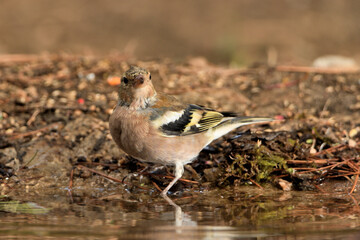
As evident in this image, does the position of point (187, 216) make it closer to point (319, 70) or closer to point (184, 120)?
point (184, 120)

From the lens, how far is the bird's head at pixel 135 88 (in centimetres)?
522

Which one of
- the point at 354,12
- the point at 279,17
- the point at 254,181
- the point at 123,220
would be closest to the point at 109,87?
the point at 254,181

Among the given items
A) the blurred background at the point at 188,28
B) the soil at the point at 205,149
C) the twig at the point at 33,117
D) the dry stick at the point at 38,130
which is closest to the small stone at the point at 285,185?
the soil at the point at 205,149

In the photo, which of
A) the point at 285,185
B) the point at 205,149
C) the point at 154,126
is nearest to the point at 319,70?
the point at 205,149

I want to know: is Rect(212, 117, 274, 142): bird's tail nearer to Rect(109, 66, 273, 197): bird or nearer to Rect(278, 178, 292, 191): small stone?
Rect(109, 66, 273, 197): bird

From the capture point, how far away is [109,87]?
24.7ft

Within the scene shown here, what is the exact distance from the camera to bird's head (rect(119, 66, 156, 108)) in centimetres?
522

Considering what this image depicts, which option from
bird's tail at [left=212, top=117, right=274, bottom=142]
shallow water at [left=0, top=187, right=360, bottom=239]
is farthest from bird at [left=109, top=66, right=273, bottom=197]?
shallow water at [left=0, top=187, right=360, bottom=239]

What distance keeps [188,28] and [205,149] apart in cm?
741

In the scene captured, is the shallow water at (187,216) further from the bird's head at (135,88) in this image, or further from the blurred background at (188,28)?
the blurred background at (188,28)

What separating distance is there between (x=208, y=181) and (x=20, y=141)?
87.6 inches

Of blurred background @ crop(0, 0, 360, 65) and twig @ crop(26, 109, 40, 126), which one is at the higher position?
blurred background @ crop(0, 0, 360, 65)

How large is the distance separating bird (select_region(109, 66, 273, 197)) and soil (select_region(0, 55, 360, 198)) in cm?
30

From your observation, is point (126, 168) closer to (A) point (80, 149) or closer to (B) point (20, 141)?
(A) point (80, 149)
